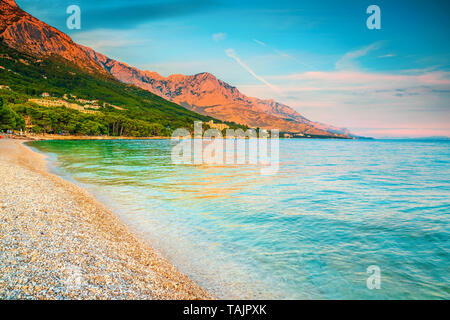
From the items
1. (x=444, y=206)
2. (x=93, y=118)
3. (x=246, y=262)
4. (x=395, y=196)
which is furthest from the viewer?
(x=93, y=118)

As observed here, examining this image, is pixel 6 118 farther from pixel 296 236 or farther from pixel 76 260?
pixel 296 236

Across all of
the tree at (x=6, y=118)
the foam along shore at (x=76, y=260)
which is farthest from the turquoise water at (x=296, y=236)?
the tree at (x=6, y=118)

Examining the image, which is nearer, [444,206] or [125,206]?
[125,206]

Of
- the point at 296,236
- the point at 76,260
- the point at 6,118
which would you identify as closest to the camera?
the point at 76,260

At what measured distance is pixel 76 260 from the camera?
7.57 meters

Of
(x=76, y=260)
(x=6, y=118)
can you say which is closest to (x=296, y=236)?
(x=76, y=260)

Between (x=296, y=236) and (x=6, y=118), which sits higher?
(x=6, y=118)

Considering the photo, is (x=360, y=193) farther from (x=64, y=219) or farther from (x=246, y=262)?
(x=64, y=219)

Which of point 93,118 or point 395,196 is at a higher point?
point 93,118

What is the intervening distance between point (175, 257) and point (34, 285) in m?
4.67

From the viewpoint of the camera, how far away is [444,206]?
711 inches

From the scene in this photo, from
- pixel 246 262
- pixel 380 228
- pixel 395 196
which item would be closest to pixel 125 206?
pixel 246 262

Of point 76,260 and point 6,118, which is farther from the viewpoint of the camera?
point 6,118

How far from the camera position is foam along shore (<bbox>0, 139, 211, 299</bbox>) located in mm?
6027
